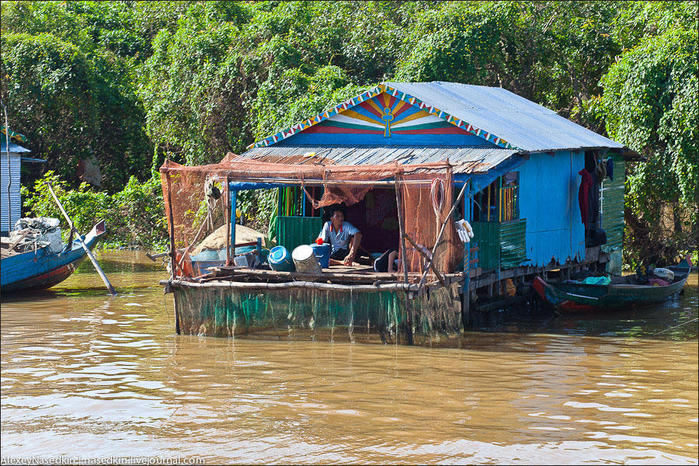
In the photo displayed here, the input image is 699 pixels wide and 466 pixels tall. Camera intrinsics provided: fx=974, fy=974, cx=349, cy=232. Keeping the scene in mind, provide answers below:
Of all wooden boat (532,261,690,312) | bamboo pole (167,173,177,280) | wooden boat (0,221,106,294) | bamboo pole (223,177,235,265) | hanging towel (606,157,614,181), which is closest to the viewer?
bamboo pole (167,173,177,280)

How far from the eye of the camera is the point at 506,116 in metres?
16.3

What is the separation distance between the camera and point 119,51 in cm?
3156

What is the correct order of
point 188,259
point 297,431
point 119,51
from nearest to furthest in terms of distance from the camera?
point 297,431
point 188,259
point 119,51

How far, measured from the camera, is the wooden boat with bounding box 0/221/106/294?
1606cm

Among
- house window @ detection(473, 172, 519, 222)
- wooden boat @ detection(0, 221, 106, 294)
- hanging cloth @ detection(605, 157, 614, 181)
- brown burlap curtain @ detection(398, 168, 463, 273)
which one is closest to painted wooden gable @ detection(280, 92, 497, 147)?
house window @ detection(473, 172, 519, 222)

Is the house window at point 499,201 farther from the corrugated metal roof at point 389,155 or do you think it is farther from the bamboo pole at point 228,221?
the bamboo pole at point 228,221

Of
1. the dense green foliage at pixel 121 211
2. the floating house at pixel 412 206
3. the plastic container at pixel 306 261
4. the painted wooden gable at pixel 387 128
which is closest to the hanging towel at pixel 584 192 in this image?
the floating house at pixel 412 206

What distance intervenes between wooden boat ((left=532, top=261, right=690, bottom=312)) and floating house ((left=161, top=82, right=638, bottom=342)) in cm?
53

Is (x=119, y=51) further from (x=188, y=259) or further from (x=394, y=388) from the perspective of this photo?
(x=394, y=388)

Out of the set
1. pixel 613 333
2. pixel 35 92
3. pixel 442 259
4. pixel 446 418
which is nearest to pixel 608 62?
pixel 613 333

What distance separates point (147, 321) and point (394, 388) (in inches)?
217

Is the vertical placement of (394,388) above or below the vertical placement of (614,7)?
below

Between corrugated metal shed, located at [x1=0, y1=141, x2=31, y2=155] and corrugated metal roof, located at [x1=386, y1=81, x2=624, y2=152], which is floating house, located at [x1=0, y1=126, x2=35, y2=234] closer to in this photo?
corrugated metal shed, located at [x1=0, y1=141, x2=31, y2=155]

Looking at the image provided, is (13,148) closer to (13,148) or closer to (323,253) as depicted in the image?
(13,148)
